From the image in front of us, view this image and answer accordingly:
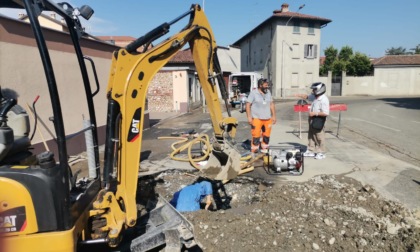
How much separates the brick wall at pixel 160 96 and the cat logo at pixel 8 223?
18.3 m

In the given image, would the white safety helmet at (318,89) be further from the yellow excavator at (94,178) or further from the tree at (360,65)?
the tree at (360,65)

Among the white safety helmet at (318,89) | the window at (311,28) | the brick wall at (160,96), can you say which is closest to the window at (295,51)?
the window at (311,28)

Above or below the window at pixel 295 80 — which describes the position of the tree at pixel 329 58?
above

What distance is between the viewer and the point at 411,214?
4309mm

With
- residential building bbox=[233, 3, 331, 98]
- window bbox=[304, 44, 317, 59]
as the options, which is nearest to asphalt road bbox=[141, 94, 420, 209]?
residential building bbox=[233, 3, 331, 98]

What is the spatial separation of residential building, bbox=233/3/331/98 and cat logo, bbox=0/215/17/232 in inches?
1370

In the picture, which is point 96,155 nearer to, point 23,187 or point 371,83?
point 23,187

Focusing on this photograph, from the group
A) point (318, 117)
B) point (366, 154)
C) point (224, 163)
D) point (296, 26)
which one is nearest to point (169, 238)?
point (224, 163)

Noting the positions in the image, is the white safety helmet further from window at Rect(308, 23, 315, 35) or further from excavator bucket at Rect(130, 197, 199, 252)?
window at Rect(308, 23, 315, 35)

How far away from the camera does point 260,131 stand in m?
7.62

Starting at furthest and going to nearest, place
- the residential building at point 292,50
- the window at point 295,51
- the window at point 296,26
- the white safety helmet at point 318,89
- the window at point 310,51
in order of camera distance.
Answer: the window at point 310,51
the window at point 296,26
the window at point 295,51
the residential building at point 292,50
the white safety helmet at point 318,89

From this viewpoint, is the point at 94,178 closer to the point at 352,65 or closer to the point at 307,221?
the point at 307,221

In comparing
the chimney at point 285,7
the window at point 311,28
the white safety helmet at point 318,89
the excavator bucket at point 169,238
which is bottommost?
the excavator bucket at point 169,238

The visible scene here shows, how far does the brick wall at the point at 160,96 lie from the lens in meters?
20.4
